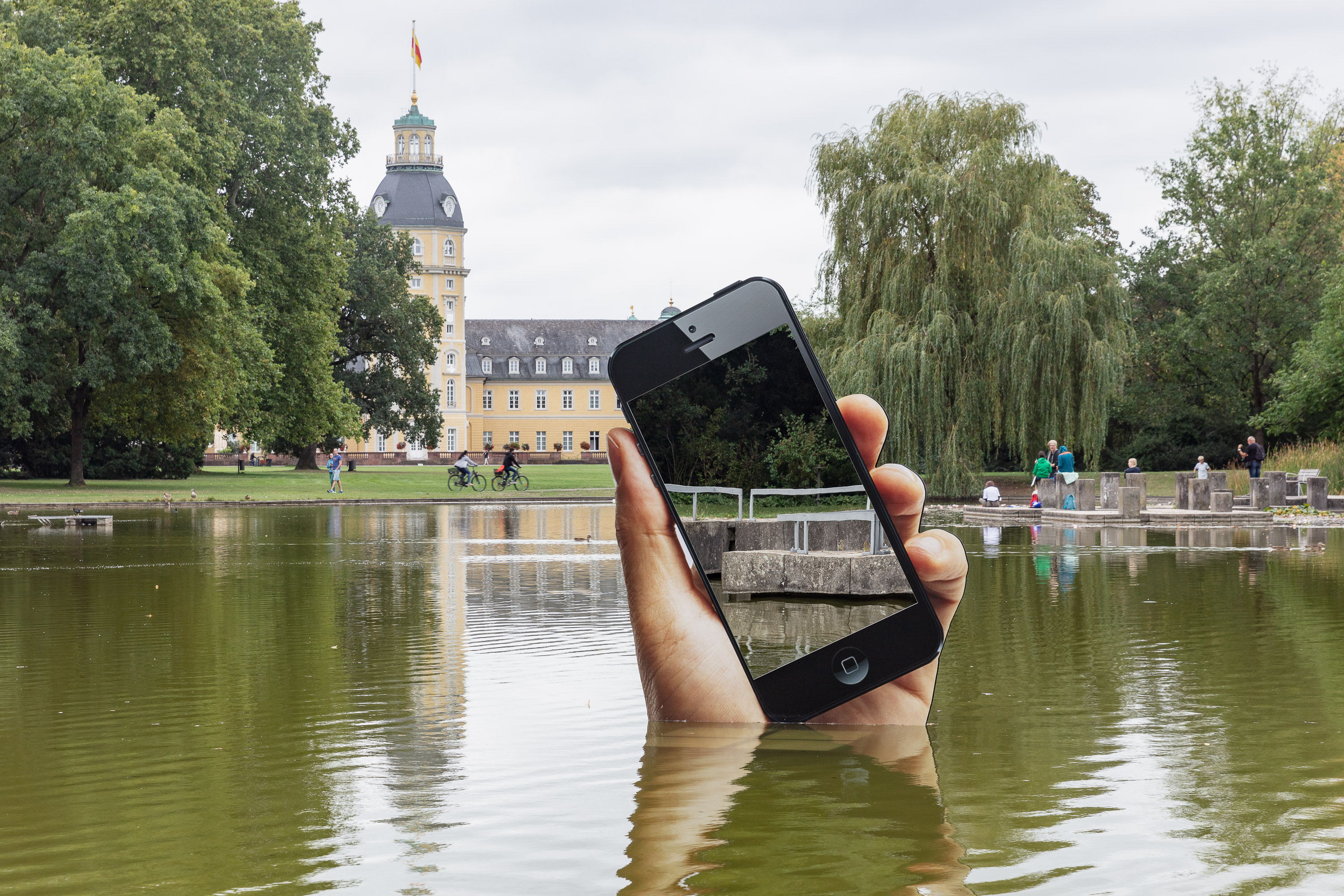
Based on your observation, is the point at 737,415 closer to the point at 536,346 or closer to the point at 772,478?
the point at 772,478

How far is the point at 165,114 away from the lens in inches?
1571

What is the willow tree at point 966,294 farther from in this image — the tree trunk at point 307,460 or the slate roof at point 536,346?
the slate roof at point 536,346

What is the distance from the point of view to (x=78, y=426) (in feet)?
137

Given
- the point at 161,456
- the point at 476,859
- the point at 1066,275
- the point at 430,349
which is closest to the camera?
the point at 476,859

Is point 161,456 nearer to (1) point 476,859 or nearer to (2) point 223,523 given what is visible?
(2) point 223,523

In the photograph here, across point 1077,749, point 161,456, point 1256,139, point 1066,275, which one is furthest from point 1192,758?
point 1256,139

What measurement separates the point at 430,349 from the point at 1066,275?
143 ft

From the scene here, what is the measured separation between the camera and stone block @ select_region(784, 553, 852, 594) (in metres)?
3.80

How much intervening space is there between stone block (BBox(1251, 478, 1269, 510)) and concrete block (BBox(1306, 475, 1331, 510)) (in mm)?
1042

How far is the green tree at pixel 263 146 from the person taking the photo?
1644 inches

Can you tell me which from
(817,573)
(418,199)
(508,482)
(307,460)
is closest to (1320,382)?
(508,482)

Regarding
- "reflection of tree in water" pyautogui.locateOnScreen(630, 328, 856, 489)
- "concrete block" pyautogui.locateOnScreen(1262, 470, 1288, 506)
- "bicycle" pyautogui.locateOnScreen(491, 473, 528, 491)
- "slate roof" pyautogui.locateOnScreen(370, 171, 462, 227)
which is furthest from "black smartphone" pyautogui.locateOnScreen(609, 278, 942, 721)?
"slate roof" pyautogui.locateOnScreen(370, 171, 462, 227)

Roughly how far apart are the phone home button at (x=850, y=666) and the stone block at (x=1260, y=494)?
2840 centimetres

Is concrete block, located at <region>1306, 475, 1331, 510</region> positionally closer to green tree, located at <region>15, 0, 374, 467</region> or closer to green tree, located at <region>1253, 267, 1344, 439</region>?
green tree, located at <region>1253, 267, 1344, 439</region>
